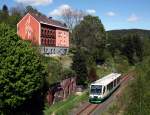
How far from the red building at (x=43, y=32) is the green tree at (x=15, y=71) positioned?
99.1 feet

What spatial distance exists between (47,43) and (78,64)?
20060 mm

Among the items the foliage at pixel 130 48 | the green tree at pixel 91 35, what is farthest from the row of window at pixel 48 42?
the foliage at pixel 130 48

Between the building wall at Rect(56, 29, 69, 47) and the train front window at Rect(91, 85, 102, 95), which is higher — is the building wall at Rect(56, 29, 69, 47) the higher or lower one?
the higher one

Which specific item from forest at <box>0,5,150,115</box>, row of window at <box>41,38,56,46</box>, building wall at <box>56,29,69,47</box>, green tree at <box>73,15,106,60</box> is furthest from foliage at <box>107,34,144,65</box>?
forest at <box>0,5,150,115</box>

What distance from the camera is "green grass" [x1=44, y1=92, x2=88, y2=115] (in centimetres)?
4134

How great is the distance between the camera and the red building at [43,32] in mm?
73188

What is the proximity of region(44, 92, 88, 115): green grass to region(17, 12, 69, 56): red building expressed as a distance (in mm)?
18854

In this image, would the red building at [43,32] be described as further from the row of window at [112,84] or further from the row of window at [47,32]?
the row of window at [112,84]

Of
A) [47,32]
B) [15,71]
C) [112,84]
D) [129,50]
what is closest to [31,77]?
[15,71]

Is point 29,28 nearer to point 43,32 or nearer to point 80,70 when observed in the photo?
point 43,32

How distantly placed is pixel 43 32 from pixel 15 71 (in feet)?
137

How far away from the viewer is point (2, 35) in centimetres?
3569

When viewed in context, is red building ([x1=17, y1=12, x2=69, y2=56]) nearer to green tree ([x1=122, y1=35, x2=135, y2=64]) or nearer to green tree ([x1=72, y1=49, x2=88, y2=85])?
green tree ([x1=72, y1=49, x2=88, y2=85])

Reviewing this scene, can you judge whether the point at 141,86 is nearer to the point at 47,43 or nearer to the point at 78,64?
the point at 78,64
